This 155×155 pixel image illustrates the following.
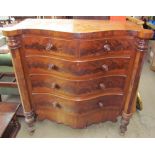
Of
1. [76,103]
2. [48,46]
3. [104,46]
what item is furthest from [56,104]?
[104,46]

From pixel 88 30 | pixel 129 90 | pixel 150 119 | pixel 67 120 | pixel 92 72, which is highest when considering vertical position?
pixel 88 30

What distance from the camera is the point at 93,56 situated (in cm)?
114

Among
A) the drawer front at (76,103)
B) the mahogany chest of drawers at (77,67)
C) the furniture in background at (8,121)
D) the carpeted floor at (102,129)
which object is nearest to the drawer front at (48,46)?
the mahogany chest of drawers at (77,67)

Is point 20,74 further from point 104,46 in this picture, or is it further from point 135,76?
A: point 135,76

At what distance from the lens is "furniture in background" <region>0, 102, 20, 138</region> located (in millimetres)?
1386

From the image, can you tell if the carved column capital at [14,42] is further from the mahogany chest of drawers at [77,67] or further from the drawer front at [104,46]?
the drawer front at [104,46]

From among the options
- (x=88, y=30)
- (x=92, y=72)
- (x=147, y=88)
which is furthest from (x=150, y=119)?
(x=88, y=30)

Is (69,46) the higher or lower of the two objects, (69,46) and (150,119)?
the higher

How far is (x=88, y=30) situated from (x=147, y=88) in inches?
59.4

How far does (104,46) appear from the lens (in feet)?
3.66

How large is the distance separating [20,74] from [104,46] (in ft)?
2.01

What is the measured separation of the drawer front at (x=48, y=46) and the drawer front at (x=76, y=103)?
14.4 inches
